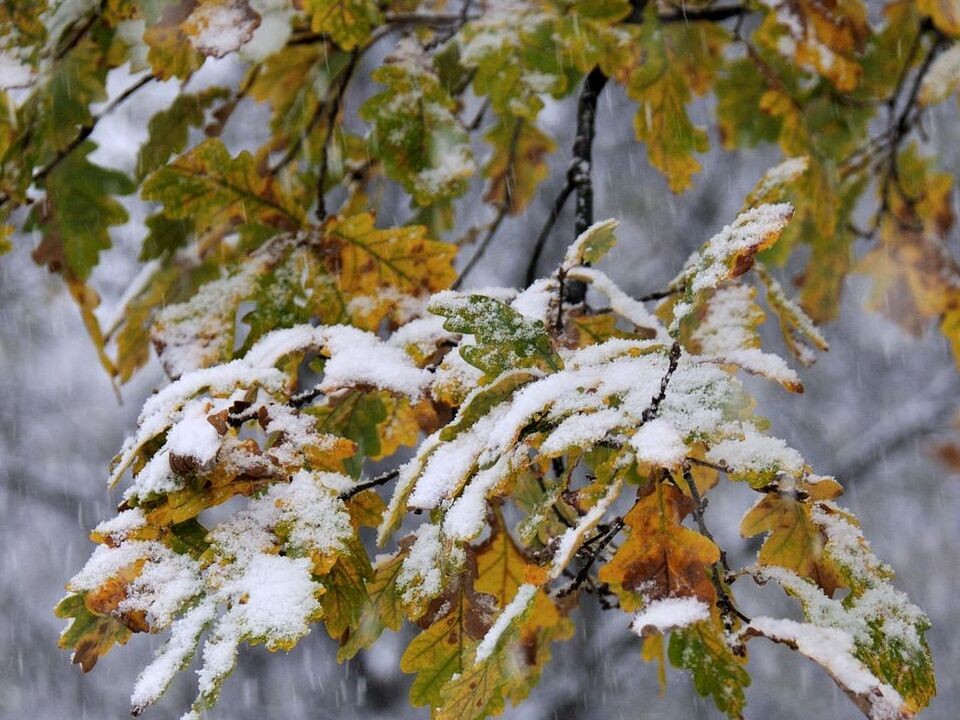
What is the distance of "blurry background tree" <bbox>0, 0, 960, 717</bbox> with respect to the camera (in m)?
0.68

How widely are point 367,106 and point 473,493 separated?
775 millimetres

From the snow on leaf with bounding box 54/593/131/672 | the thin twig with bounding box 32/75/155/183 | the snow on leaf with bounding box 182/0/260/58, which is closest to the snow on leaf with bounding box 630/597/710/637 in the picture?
the snow on leaf with bounding box 54/593/131/672

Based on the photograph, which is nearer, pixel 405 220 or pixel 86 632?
pixel 86 632

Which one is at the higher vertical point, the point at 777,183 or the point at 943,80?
the point at 777,183

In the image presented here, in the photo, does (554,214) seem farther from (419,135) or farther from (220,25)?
(220,25)

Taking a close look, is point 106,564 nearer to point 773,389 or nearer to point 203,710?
point 203,710

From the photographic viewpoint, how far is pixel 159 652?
0.65 m

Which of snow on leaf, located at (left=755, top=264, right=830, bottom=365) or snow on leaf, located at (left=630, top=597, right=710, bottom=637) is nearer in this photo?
snow on leaf, located at (left=630, top=597, right=710, bottom=637)

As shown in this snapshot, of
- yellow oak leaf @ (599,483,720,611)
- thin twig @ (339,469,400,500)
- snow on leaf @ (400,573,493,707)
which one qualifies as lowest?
snow on leaf @ (400,573,493,707)

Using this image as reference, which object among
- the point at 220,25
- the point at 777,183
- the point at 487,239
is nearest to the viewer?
the point at 777,183

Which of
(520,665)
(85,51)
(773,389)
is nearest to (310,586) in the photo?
(520,665)

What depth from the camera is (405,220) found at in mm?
1560

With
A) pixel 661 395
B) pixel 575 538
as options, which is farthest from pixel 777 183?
pixel 575 538

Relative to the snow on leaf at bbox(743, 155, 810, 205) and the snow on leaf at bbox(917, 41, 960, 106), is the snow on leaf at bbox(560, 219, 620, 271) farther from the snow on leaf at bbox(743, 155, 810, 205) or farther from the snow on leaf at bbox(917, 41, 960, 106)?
the snow on leaf at bbox(917, 41, 960, 106)
